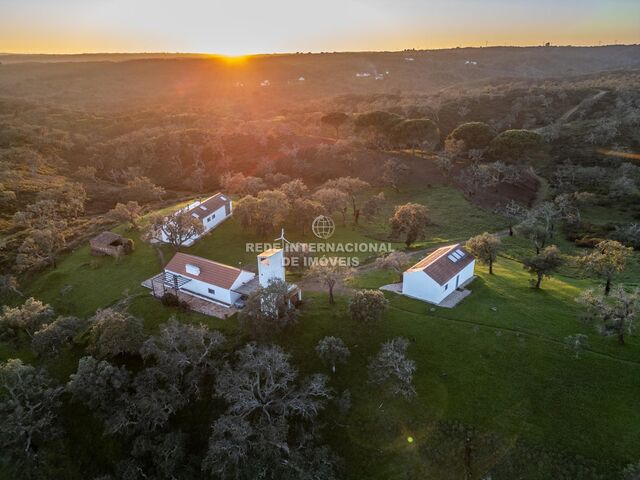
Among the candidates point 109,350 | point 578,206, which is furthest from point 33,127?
point 578,206

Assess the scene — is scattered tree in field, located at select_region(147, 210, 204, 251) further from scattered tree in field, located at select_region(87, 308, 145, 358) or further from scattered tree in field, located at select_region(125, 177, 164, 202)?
scattered tree in field, located at select_region(125, 177, 164, 202)

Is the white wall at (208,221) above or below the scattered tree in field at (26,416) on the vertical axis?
above

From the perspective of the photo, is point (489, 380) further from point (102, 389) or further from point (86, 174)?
point (86, 174)

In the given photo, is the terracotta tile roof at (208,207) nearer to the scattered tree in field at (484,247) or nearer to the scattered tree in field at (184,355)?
the scattered tree in field at (184,355)

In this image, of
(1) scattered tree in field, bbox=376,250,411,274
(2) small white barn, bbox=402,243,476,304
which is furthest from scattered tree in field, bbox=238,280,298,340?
(1) scattered tree in field, bbox=376,250,411,274

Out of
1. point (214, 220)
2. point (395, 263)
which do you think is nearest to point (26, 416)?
point (395, 263)

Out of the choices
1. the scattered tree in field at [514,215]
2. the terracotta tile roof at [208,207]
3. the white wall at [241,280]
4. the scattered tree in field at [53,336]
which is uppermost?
the terracotta tile roof at [208,207]

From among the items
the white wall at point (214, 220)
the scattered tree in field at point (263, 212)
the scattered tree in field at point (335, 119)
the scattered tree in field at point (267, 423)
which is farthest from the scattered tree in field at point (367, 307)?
the scattered tree in field at point (335, 119)
